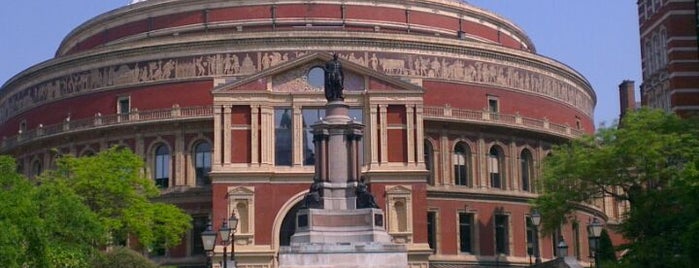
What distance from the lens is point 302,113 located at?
7762 cm

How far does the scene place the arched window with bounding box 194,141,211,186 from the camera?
8362cm

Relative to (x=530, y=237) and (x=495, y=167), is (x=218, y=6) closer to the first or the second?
(x=495, y=167)

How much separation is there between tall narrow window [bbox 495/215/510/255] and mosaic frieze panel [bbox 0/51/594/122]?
354 inches

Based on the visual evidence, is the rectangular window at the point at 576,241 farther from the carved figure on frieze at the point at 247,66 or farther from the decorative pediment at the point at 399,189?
the carved figure on frieze at the point at 247,66

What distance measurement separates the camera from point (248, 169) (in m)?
76.6

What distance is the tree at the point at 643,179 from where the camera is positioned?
187ft

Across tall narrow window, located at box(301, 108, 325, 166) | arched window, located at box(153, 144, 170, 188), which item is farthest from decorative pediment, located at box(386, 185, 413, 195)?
arched window, located at box(153, 144, 170, 188)

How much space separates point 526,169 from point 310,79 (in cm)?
1864

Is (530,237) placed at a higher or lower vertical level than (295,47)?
lower

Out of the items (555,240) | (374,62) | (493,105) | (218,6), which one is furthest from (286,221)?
(218,6)

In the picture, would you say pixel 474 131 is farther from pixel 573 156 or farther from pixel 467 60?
pixel 573 156

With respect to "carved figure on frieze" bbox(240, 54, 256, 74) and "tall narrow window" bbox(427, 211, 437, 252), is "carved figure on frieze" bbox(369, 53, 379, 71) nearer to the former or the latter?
"carved figure on frieze" bbox(240, 54, 256, 74)

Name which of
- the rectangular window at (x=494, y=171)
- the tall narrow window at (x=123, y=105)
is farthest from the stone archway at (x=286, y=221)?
the rectangular window at (x=494, y=171)

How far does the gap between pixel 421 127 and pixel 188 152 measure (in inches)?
608
